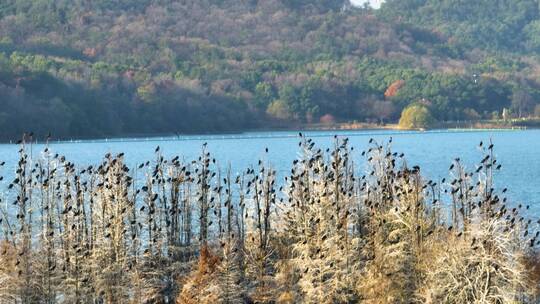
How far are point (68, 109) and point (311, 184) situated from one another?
299ft

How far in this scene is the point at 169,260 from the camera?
30078 millimetres

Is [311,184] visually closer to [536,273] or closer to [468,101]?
[536,273]

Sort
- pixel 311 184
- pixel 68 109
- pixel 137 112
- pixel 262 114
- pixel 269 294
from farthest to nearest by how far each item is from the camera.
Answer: pixel 262 114 < pixel 137 112 < pixel 68 109 < pixel 311 184 < pixel 269 294

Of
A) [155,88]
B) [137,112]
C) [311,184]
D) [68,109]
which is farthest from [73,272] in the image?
[155,88]

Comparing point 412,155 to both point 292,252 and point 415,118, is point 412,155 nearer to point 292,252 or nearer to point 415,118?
point 292,252

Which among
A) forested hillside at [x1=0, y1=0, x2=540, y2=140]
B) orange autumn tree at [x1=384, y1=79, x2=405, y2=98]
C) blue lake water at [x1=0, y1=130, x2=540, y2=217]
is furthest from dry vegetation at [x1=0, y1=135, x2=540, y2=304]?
orange autumn tree at [x1=384, y1=79, x2=405, y2=98]

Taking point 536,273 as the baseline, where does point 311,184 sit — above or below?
above

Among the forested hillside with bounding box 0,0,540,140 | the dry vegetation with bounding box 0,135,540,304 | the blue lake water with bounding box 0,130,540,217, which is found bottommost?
the blue lake water with bounding box 0,130,540,217

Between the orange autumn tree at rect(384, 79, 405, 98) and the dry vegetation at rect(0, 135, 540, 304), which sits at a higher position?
the orange autumn tree at rect(384, 79, 405, 98)

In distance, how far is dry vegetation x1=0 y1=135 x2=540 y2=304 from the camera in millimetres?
25828

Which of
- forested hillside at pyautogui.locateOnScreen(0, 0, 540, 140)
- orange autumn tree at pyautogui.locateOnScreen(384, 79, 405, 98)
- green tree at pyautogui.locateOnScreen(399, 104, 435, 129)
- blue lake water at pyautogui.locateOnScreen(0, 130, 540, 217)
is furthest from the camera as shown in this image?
orange autumn tree at pyautogui.locateOnScreen(384, 79, 405, 98)

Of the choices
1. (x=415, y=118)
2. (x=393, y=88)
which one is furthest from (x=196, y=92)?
(x=393, y=88)

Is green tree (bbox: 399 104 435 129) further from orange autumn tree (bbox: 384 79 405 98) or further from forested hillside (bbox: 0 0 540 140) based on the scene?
orange autumn tree (bbox: 384 79 405 98)

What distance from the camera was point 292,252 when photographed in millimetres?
28891
